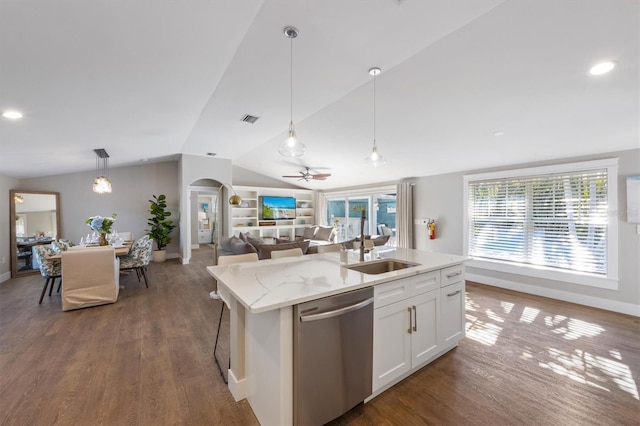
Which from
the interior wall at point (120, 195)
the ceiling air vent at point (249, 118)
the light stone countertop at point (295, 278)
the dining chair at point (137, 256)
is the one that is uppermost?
the ceiling air vent at point (249, 118)

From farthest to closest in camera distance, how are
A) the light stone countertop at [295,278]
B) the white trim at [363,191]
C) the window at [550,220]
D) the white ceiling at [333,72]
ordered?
the white trim at [363,191], the window at [550,220], the white ceiling at [333,72], the light stone countertop at [295,278]

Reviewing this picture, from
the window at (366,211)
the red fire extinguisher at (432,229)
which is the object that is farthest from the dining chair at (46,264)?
the red fire extinguisher at (432,229)

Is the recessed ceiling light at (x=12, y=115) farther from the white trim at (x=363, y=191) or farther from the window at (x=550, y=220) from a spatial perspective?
the window at (x=550, y=220)

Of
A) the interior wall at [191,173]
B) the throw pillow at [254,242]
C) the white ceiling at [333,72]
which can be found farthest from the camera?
the interior wall at [191,173]

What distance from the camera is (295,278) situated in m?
1.94

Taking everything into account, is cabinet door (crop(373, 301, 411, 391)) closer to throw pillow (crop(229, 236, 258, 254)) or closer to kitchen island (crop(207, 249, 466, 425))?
kitchen island (crop(207, 249, 466, 425))

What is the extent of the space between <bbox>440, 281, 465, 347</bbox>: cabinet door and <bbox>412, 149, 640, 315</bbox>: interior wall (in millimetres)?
2789

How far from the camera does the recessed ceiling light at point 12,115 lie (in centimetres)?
254

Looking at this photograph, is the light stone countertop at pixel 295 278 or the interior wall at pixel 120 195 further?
the interior wall at pixel 120 195

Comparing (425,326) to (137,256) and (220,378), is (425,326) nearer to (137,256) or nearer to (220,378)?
(220,378)

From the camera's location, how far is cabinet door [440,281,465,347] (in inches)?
96.4

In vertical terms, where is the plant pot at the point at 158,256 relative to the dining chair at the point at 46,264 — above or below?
below

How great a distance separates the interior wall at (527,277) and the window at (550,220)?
0.30ft

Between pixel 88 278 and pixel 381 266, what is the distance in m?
4.13
